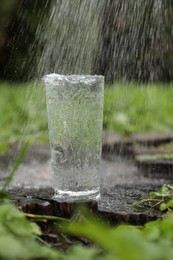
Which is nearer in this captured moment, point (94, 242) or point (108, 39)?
point (94, 242)

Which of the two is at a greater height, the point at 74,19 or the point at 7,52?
the point at 74,19

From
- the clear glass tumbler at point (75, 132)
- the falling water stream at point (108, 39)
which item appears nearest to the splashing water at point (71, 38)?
the falling water stream at point (108, 39)

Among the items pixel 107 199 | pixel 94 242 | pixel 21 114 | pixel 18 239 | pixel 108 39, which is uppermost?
pixel 18 239

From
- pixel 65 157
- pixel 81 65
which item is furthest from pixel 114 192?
pixel 81 65

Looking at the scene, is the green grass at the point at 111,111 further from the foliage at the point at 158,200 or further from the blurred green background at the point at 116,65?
the foliage at the point at 158,200

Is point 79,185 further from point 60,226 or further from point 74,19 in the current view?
point 74,19

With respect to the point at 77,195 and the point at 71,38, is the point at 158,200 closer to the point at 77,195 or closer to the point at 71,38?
the point at 77,195

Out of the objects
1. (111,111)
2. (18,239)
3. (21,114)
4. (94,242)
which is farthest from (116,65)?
(18,239)
